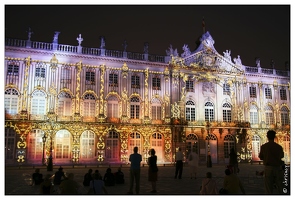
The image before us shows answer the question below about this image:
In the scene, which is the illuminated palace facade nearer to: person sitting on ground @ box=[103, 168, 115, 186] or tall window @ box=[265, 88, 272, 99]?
tall window @ box=[265, 88, 272, 99]

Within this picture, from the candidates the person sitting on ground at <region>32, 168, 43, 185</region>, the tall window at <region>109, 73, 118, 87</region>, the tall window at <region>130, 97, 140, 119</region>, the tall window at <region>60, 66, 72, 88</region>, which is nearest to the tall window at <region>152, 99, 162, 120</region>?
the tall window at <region>130, 97, 140, 119</region>

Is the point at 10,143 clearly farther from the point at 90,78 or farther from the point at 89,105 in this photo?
the point at 90,78

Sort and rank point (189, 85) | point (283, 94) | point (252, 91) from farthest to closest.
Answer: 1. point (283, 94)
2. point (252, 91)
3. point (189, 85)

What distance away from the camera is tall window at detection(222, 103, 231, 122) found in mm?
35875

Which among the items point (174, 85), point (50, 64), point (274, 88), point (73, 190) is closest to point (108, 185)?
point (73, 190)

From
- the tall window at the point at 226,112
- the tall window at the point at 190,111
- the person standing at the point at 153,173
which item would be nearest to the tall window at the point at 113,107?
the tall window at the point at 190,111

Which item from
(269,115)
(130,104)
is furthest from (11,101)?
(269,115)

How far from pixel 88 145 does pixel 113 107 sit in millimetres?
4310

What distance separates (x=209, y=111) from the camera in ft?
116

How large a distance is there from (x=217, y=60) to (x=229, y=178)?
29.6 meters

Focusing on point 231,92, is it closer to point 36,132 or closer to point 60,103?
point 60,103

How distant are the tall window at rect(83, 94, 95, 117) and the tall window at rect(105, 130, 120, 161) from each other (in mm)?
2520

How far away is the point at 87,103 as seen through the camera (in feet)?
101

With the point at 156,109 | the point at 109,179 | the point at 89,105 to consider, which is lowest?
the point at 109,179
